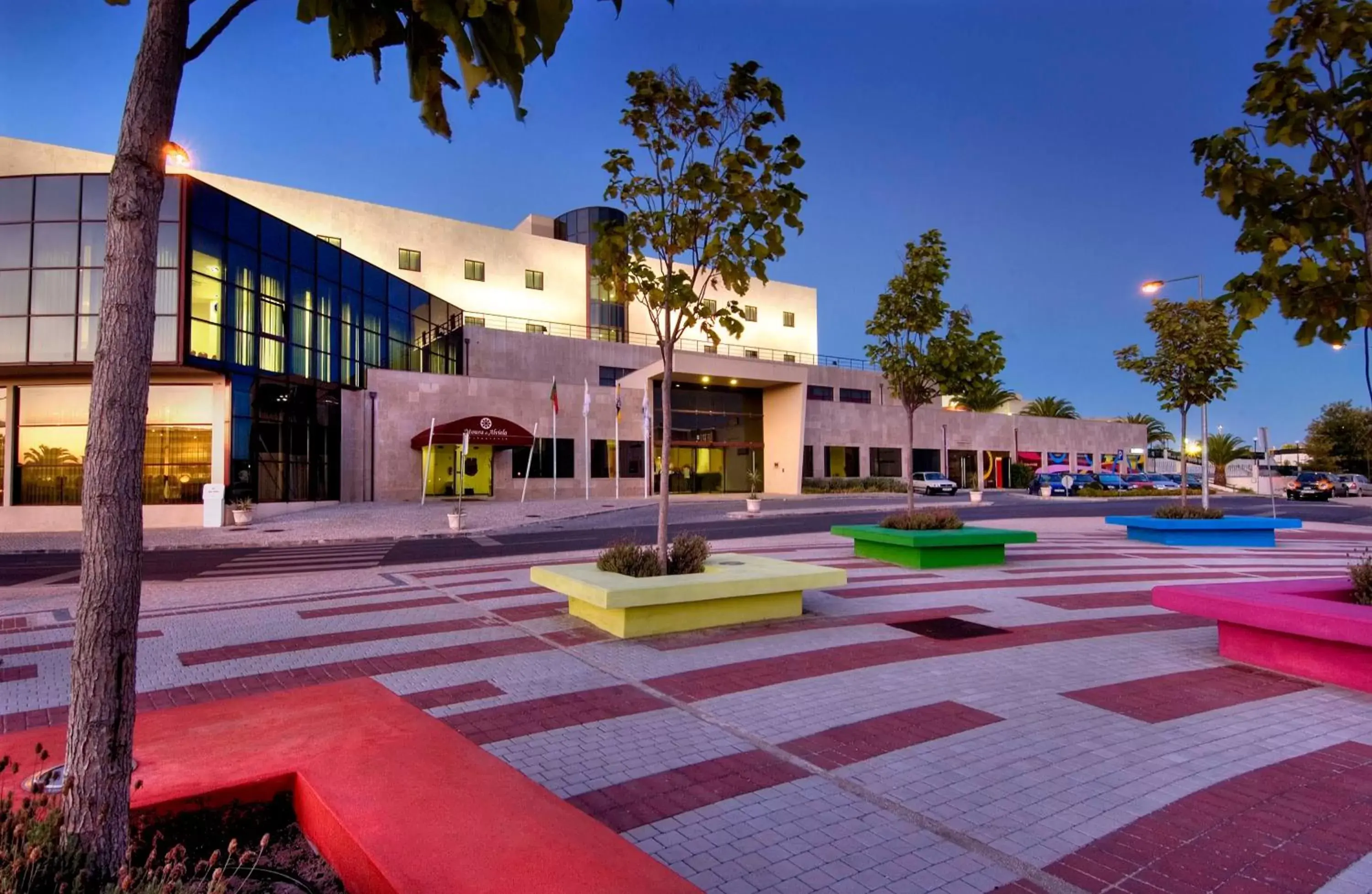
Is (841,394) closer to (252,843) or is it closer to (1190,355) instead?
(1190,355)

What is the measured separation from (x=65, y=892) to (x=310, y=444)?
31.6 m

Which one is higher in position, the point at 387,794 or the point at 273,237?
the point at 273,237

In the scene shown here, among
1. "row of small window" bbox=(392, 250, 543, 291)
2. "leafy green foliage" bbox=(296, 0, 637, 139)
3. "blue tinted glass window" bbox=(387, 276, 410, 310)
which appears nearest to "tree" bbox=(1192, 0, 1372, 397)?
"leafy green foliage" bbox=(296, 0, 637, 139)

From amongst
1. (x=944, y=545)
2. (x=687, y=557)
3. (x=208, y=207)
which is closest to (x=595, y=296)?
(x=208, y=207)

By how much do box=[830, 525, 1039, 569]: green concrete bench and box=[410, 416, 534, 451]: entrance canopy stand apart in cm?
2260

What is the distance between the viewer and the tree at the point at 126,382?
2279 mm

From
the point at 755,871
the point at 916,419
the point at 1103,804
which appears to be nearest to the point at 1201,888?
the point at 1103,804

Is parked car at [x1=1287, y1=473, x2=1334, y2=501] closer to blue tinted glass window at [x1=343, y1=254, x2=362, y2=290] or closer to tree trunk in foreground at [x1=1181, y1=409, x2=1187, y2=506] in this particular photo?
tree trunk in foreground at [x1=1181, y1=409, x2=1187, y2=506]

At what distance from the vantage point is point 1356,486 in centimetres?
5453

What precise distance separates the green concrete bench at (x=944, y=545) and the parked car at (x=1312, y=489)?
46783 mm

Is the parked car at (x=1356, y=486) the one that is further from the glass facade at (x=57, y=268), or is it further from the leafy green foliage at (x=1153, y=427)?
the glass facade at (x=57, y=268)

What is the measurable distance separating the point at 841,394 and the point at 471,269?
1067 inches

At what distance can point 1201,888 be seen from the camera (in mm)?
3062

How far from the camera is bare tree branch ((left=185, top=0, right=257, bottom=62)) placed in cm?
251
